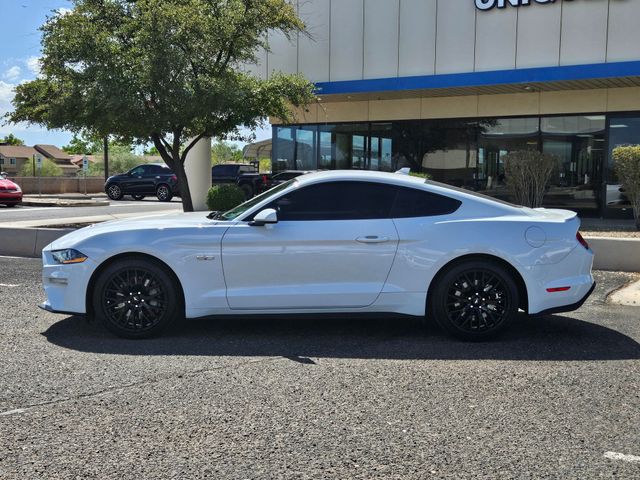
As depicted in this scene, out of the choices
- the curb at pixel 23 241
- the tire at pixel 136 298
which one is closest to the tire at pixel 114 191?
the curb at pixel 23 241

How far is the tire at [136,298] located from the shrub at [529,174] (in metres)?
11.2

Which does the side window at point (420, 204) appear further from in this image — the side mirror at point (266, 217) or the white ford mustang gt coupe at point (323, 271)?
the side mirror at point (266, 217)

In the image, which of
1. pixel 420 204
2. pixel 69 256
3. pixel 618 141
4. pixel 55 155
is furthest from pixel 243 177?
pixel 55 155

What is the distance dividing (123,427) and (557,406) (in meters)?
2.80

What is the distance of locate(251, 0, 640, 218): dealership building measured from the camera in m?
15.2

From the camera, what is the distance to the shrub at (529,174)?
1496 centimetres

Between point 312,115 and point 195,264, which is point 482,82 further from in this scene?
point 195,264

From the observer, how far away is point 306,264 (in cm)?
578

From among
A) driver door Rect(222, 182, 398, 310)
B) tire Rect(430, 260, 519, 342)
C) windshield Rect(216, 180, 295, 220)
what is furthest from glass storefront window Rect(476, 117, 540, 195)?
driver door Rect(222, 182, 398, 310)

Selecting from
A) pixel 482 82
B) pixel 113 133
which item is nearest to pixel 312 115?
pixel 482 82

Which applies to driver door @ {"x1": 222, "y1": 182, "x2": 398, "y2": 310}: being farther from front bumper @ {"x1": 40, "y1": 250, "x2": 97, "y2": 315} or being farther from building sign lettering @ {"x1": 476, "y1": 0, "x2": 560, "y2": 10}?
building sign lettering @ {"x1": 476, "y1": 0, "x2": 560, "y2": 10}

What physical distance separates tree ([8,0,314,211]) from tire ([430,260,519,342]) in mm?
8488

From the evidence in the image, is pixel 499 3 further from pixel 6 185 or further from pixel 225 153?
pixel 225 153

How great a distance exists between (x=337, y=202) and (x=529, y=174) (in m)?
10.3
